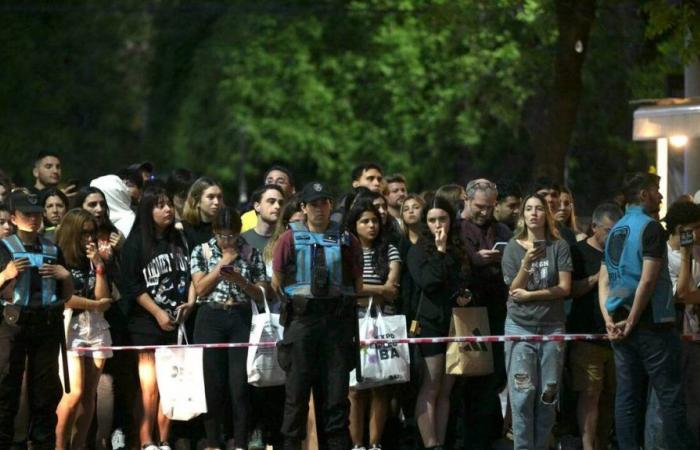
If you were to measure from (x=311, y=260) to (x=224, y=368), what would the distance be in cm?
145

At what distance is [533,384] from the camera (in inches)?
515

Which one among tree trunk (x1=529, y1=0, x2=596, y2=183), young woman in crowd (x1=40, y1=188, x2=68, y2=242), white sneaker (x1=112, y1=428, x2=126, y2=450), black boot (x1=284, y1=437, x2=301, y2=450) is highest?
tree trunk (x1=529, y1=0, x2=596, y2=183)

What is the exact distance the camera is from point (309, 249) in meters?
12.5

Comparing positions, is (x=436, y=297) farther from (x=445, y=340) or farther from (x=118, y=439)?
(x=118, y=439)

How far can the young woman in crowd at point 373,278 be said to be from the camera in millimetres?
13453

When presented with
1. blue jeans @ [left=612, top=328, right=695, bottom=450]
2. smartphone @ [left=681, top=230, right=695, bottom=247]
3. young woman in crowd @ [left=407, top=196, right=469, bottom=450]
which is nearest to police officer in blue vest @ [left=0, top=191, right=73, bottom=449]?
young woman in crowd @ [left=407, top=196, right=469, bottom=450]

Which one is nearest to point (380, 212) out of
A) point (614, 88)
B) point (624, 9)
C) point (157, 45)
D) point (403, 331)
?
point (403, 331)

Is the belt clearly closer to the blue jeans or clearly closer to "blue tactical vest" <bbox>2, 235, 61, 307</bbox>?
"blue tactical vest" <bbox>2, 235, 61, 307</bbox>

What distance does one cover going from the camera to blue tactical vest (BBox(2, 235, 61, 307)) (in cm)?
1238

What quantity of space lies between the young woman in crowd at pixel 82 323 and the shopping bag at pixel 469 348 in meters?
2.75

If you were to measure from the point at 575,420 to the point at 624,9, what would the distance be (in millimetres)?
13659

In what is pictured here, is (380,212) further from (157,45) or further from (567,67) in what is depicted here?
(157,45)

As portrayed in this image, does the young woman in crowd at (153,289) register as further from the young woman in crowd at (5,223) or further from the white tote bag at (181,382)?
the young woman in crowd at (5,223)

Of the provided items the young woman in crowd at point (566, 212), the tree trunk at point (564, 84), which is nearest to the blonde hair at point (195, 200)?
the young woman in crowd at point (566, 212)
